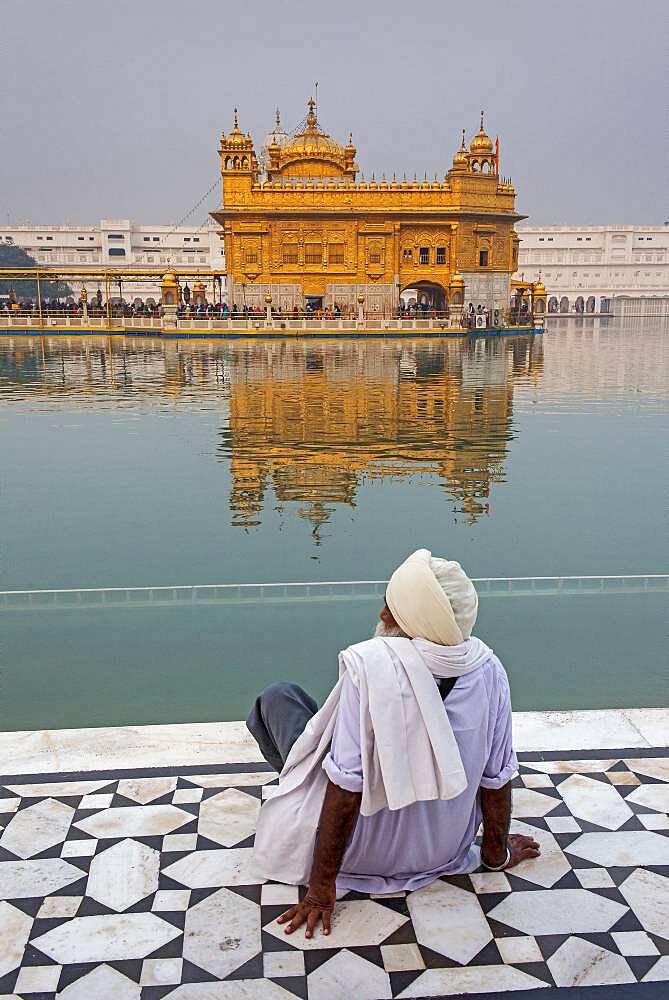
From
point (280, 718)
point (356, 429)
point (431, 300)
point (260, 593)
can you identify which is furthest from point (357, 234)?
point (280, 718)

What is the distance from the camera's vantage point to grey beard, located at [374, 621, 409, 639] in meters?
1.89

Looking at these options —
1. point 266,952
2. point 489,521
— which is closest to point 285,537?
point 489,521

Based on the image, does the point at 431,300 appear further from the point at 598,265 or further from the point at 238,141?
the point at 598,265

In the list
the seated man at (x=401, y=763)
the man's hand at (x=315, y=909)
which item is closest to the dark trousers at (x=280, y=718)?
the seated man at (x=401, y=763)

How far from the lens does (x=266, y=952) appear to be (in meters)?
1.82

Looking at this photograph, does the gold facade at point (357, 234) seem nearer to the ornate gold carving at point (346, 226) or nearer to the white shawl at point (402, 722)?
the ornate gold carving at point (346, 226)

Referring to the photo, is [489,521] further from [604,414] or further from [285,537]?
[604,414]

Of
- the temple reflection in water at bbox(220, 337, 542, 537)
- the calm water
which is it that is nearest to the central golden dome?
the temple reflection in water at bbox(220, 337, 542, 537)

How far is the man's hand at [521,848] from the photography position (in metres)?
2.13

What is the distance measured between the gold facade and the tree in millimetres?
36194

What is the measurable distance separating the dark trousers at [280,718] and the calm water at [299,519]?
1.16 meters

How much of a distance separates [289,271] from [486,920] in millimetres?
31950

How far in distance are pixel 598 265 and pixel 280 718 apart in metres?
75.1

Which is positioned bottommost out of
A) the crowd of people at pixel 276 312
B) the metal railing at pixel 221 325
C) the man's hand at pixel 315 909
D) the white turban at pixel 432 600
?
the man's hand at pixel 315 909
